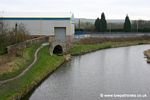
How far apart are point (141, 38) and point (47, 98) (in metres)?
40.0

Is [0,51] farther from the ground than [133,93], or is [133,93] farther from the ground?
[0,51]

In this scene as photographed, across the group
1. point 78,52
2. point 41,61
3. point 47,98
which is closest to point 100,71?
point 41,61

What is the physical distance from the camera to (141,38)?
183ft

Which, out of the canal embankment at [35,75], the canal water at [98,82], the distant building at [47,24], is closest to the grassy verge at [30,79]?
the canal embankment at [35,75]

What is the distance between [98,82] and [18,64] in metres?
5.68

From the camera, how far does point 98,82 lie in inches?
874

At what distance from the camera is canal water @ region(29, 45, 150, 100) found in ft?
61.0

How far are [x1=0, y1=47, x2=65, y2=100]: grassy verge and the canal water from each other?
0.51m

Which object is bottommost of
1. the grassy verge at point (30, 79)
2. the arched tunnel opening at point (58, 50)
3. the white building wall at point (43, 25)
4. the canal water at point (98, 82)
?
the canal water at point (98, 82)

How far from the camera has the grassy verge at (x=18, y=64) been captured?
1994 cm

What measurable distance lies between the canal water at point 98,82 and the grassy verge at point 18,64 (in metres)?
1.85

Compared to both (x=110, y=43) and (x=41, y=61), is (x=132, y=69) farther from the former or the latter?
(x=110, y=43)

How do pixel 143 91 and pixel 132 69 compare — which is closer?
pixel 143 91

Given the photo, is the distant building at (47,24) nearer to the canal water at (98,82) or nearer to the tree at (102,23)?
the canal water at (98,82)
